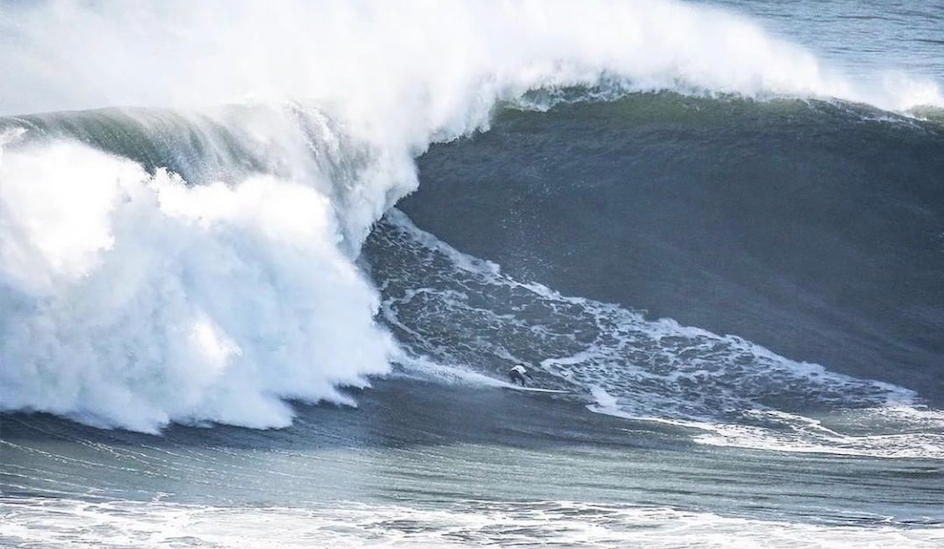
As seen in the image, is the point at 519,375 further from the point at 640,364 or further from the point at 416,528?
the point at 416,528

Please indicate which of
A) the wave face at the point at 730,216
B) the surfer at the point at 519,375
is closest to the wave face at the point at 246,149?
the wave face at the point at 730,216

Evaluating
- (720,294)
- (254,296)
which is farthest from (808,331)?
(254,296)

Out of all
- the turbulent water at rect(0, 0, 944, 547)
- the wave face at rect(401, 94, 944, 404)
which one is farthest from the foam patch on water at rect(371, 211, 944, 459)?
the wave face at rect(401, 94, 944, 404)

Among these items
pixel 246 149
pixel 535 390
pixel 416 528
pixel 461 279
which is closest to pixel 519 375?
pixel 535 390

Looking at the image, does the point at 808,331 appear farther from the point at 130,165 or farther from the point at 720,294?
the point at 130,165

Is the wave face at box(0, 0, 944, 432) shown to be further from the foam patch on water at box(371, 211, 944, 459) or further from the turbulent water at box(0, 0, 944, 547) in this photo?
the foam patch on water at box(371, 211, 944, 459)

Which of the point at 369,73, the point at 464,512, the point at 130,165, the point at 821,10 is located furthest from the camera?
the point at 821,10
